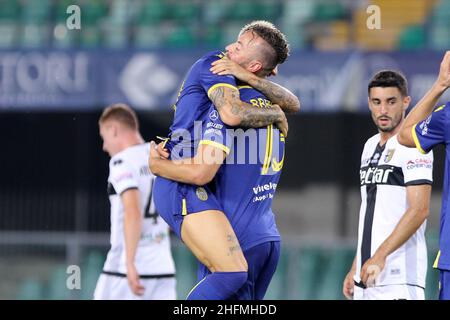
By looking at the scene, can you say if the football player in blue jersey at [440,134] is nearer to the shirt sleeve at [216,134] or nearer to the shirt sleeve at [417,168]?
the shirt sleeve at [417,168]

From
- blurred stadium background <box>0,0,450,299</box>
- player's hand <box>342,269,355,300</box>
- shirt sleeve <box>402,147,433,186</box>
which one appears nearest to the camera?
shirt sleeve <box>402,147,433,186</box>

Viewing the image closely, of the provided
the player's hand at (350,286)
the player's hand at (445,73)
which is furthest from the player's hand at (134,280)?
the player's hand at (445,73)

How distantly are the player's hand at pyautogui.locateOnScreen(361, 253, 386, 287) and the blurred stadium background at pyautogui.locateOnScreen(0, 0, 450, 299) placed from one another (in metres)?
4.78

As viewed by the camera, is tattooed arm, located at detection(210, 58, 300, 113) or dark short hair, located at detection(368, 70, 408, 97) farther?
dark short hair, located at detection(368, 70, 408, 97)

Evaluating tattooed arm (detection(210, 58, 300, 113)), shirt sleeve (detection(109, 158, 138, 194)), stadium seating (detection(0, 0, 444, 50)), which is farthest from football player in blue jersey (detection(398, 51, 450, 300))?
stadium seating (detection(0, 0, 444, 50))

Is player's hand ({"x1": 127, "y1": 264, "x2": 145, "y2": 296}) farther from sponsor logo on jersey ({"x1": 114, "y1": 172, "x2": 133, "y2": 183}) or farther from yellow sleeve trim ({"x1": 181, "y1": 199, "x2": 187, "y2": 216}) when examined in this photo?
yellow sleeve trim ({"x1": 181, "y1": 199, "x2": 187, "y2": 216})

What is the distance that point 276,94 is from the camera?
237 inches

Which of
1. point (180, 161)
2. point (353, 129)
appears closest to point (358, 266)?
point (180, 161)

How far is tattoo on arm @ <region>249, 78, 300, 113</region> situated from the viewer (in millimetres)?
5949

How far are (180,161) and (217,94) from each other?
0.44 meters

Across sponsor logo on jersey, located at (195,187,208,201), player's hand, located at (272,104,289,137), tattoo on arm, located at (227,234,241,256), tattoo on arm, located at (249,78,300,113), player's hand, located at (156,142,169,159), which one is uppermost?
tattoo on arm, located at (249,78,300,113)

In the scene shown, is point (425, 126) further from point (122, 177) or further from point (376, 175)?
point (122, 177)

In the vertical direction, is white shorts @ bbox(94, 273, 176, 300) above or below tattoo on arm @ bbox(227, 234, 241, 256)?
below

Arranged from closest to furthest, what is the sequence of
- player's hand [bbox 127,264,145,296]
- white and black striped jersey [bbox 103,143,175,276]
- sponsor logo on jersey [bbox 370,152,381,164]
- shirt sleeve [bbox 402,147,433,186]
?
shirt sleeve [bbox 402,147,433,186] → sponsor logo on jersey [bbox 370,152,381,164] → player's hand [bbox 127,264,145,296] → white and black striped jersey [bbox 103,143,175,276]
